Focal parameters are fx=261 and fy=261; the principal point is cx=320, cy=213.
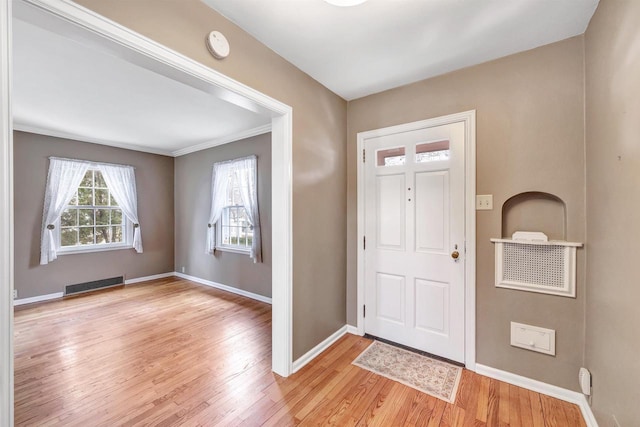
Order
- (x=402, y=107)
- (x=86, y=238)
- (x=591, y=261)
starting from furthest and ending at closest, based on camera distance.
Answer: (x=86, y=238)
(x=402, y=107)
(x=591, y=261)

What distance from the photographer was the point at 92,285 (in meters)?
4.30

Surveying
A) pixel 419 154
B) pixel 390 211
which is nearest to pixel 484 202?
pixel 419 154

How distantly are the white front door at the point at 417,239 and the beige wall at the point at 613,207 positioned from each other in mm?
753

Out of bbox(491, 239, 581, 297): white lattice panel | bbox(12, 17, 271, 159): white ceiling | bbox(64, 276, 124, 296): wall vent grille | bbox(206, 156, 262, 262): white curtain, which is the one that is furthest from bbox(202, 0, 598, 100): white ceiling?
bbox(64, 276, 124, 296): wall vent grille

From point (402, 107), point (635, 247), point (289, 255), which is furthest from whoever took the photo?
point (402, 107)

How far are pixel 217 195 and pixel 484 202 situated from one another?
12.8 feet

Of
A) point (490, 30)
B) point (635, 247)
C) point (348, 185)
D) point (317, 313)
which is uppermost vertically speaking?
point (490, 30)

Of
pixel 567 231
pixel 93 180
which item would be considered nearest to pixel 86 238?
pixel 93 180

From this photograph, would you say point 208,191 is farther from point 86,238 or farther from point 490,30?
point 490,30

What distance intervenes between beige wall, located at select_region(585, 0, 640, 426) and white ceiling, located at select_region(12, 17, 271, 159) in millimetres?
2649

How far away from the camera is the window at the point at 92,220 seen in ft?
13.7

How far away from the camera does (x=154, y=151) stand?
16.4 ft

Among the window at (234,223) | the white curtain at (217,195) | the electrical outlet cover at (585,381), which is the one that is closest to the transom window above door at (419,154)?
the electrical outlet cover at (585,381)

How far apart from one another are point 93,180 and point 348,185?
4447 millimetres
